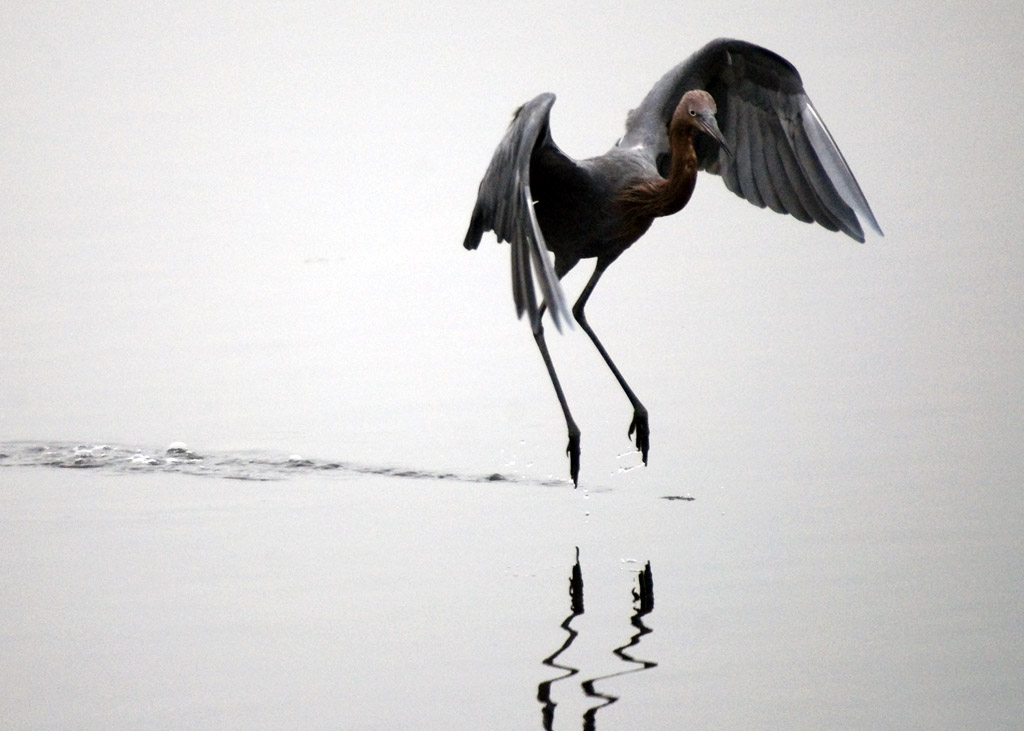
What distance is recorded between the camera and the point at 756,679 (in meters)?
5.41

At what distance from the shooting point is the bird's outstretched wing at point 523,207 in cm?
676

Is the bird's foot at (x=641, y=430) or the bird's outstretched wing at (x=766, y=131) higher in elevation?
the bird's outstretched wing at (x=766, y=131)

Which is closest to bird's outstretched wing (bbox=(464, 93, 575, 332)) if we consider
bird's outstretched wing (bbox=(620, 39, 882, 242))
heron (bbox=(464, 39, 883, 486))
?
heron (bbox=(464, 39, 883, 486))

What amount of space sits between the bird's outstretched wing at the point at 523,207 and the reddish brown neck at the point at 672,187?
14.4 inches

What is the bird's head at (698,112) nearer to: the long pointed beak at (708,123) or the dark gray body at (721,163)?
the long pointed beak at (708,123)

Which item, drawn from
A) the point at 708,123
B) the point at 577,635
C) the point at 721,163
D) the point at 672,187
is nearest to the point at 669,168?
the point at 721,163

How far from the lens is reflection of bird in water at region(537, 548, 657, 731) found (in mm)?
5094

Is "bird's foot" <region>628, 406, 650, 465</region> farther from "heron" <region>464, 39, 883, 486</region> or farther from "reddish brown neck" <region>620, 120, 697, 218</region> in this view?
"reddish brown neck" <region>620, 120, 697, 218</region>

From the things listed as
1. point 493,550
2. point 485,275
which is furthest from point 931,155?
point 493,550

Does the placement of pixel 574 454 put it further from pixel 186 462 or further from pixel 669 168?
pixel 186 462

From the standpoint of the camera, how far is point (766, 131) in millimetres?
9070

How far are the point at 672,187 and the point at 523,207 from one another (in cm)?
126

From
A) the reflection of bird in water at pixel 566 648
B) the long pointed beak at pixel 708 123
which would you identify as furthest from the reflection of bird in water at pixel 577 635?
the long pointed beak at pixel 708 123

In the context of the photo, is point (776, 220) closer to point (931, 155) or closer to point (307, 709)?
point (931, 155)
